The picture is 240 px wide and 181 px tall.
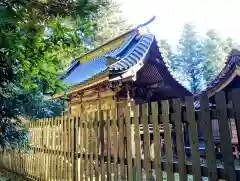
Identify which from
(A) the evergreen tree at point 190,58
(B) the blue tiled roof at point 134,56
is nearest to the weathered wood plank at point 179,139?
(B) the blue tiled roof at point 134,56

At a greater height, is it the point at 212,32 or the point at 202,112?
the point at 212,32

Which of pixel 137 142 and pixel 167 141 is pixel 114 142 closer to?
pixel 137 142

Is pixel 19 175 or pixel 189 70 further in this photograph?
pixel 189 70

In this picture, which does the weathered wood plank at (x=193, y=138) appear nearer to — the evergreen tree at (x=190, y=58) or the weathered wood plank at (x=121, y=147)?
the weathered wood plank at (x=121, y=147)

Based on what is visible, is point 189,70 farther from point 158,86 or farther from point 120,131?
point 120,131

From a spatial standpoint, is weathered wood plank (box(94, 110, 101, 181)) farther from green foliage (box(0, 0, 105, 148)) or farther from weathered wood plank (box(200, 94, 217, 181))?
weathered wood plank (box(200, 94, 217, 181))

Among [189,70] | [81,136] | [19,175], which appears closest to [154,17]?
[81,136]

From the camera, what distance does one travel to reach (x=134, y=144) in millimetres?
3043

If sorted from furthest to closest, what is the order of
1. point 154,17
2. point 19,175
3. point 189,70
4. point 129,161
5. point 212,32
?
1. point 212,32
2. point 189,70
3. point 154,17
4. point 19,175
5. point 129,161

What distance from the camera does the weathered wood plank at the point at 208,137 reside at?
2132mm

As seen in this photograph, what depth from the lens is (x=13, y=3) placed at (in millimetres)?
2502

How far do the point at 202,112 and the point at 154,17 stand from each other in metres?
6.69

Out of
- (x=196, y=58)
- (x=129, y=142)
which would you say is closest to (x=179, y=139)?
(x=129, y=142)

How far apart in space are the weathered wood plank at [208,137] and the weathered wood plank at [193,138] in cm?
9
